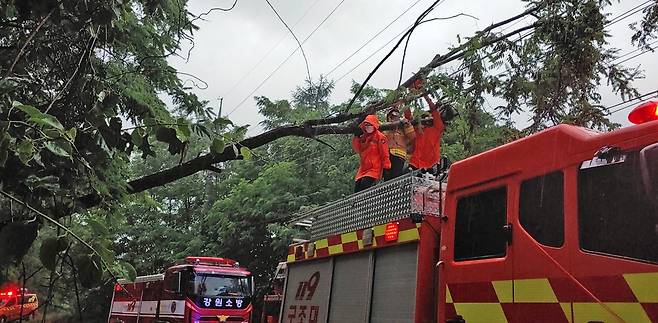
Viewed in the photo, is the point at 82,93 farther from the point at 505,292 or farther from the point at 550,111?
the point at 550,111

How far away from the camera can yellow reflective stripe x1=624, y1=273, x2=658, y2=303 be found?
2689mm

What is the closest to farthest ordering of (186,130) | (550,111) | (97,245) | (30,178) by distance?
1. (97,245)
2. (186,130)
3. (30,178)
4. (550,111)

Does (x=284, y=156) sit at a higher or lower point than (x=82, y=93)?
higher

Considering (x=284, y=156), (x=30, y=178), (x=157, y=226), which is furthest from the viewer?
(x=157, y=226)

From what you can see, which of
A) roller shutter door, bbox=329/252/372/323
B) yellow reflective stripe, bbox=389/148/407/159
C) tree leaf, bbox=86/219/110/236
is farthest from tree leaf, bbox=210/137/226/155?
yellow reflective stripe, bbox=389/148/407/159

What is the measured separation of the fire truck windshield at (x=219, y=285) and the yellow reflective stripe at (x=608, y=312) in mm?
12817

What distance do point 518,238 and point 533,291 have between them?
34 centimetres

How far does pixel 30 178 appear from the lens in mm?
2504

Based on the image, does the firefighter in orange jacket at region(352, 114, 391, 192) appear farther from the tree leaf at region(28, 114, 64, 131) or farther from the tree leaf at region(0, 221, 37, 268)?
the tree leaf at region(28, 114, 64, 131)

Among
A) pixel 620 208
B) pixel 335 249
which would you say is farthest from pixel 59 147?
pixel 335 249

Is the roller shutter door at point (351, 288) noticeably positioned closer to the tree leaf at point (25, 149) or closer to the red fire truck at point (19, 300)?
the red fire truck at point (19, 300)

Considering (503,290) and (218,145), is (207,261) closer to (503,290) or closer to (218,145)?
(503,290)

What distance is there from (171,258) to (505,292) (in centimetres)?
2070

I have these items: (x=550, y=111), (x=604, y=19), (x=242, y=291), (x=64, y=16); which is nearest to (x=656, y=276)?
(x=64, y=16)
